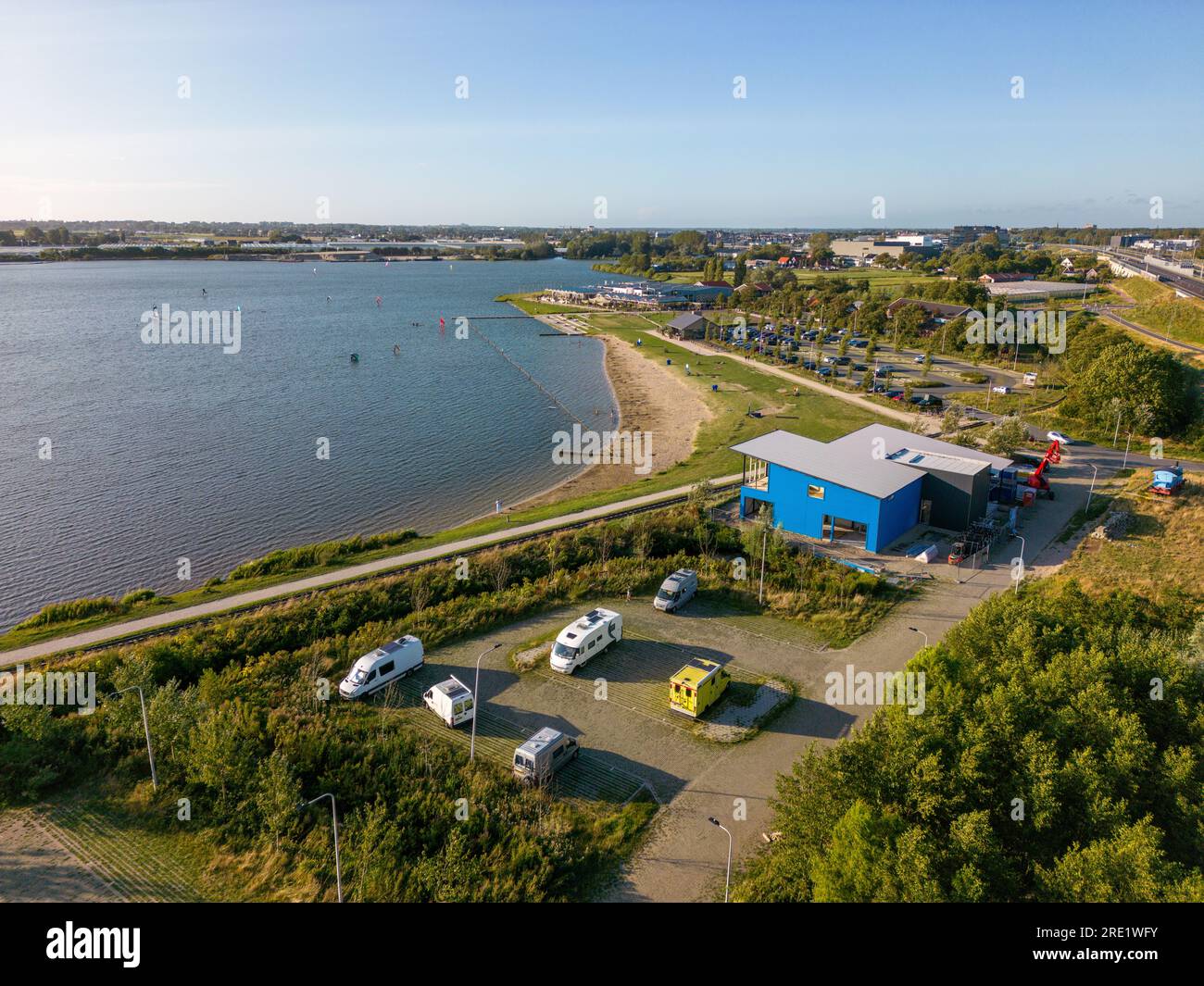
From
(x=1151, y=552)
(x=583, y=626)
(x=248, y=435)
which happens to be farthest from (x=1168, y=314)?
(x=248, y=435)

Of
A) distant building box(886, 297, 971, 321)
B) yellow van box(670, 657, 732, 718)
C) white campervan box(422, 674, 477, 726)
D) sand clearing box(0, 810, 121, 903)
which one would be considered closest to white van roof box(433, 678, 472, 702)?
A: white campervan box(422, 674, 477, 726)

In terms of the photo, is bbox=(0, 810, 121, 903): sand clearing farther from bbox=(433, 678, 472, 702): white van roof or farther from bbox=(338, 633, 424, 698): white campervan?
bbox=(433, 678, 472, 702): white van roof

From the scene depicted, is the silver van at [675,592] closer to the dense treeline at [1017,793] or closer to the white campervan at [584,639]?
the white campervan at [584,639]

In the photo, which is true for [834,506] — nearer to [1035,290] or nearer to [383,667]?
[383,667]

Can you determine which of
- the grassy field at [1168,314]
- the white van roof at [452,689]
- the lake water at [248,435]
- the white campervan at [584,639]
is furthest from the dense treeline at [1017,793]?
the grassy field at [1168,314]
